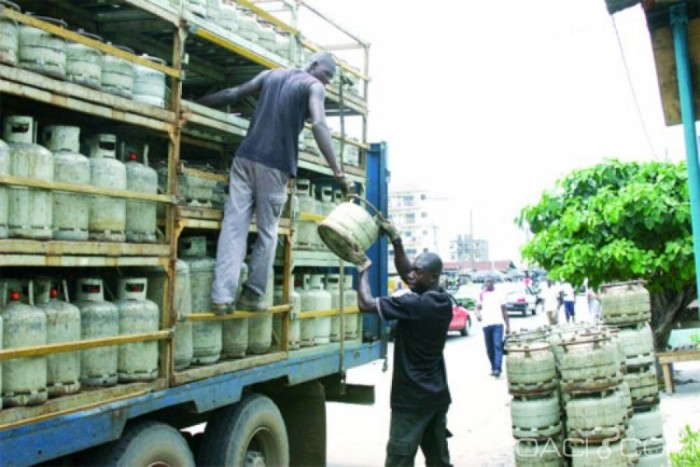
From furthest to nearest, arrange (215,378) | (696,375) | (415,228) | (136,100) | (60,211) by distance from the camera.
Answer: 1. (415,228)
2. (696,375)
3. (215,378)
4. (136,100)
5. (60,211)

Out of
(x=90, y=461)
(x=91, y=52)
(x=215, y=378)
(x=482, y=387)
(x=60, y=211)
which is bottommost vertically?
(x=482, y=387)

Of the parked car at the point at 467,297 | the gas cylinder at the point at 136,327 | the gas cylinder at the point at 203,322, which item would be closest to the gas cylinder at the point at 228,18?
the gas cylinder at the point at 203,322

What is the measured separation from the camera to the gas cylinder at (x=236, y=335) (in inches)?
209

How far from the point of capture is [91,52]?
13.5ft

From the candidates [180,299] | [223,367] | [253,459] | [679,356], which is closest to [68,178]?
[180,299]

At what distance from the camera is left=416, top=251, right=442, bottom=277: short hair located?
5539 millimetres

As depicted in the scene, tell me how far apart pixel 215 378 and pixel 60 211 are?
1.61 meters

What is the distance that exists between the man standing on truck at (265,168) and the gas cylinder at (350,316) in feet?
5.79

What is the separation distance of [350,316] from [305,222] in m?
1.17

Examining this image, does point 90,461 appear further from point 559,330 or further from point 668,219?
point 668,219

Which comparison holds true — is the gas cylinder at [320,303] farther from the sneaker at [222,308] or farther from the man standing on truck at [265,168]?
the sneaker at [222,308]

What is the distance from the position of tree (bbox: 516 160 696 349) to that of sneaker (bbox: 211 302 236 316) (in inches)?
291

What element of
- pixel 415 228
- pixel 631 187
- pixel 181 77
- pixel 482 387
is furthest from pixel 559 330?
pixel 415 228

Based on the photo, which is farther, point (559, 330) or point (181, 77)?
point (559, 330)
